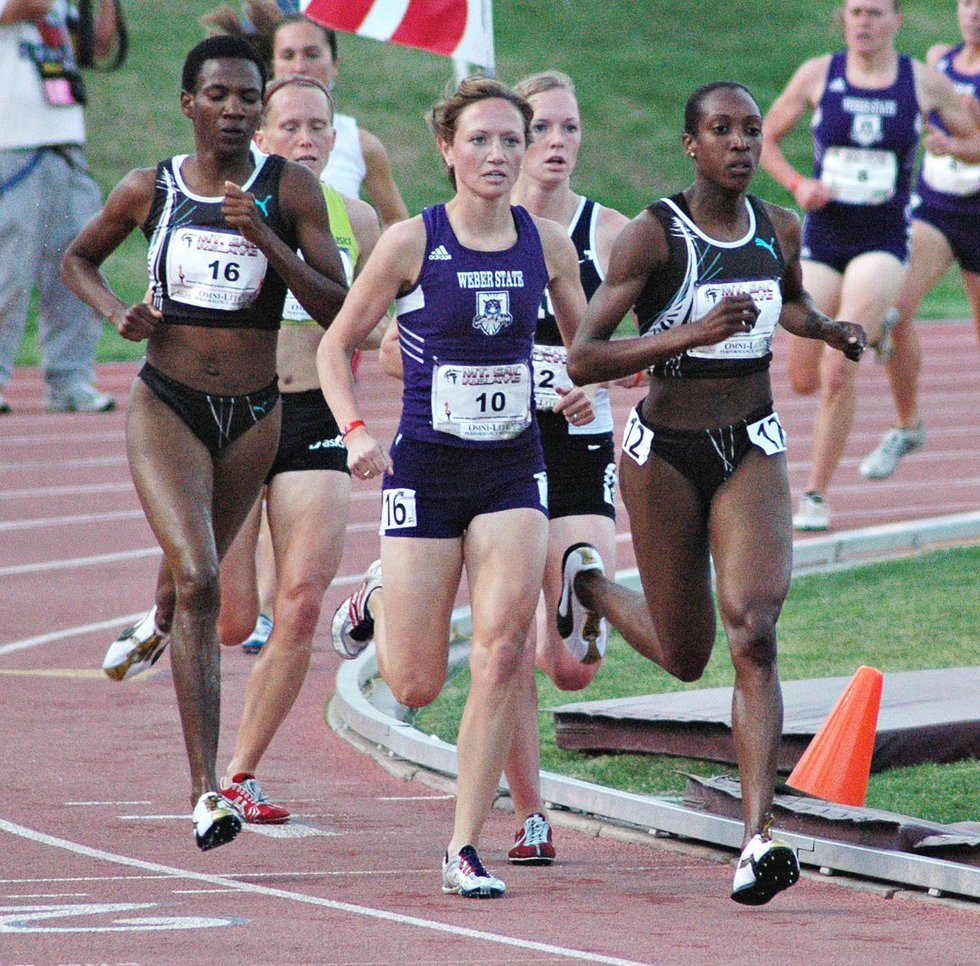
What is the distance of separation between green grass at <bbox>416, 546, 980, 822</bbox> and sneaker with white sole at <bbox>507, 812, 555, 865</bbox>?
959 millimetres

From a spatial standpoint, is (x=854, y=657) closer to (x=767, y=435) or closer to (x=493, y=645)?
(x=767, y=435)

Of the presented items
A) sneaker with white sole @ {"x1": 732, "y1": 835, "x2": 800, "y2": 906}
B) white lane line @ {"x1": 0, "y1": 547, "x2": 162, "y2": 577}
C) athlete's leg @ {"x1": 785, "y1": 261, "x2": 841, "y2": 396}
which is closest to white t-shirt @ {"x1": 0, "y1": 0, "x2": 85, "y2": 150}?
white lane line @ {"x1": 0, "y1": 547, "x2": 162, "y2": 577}

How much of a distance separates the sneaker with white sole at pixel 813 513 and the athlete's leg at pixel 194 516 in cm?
679

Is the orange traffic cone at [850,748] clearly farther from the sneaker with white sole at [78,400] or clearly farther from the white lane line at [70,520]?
the sneaker with white sole at [78,400]

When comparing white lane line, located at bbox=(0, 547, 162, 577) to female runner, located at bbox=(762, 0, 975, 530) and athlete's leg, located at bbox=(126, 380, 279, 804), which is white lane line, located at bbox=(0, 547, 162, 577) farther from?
athlete's leg, located at bbox=(126, 380, 279, 804)

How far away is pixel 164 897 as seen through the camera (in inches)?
251

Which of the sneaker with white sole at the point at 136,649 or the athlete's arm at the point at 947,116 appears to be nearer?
the sneaker with white sole at the point at 136,649

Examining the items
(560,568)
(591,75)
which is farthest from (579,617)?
(591,75)

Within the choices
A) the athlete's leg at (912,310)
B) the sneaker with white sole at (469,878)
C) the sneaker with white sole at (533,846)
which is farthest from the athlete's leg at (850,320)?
the sneaker with white sole at (469,878)

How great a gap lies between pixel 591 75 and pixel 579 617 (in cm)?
3450

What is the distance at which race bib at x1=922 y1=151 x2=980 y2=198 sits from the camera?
47.3 ft

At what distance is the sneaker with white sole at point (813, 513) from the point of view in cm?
1355

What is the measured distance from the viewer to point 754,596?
642 cm

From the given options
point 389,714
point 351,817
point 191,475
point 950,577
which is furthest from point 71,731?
point 950,577
